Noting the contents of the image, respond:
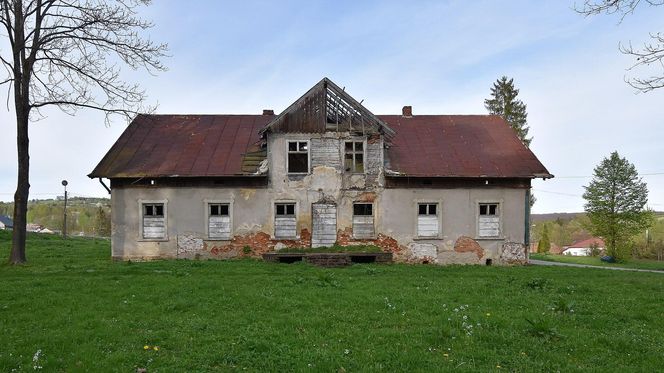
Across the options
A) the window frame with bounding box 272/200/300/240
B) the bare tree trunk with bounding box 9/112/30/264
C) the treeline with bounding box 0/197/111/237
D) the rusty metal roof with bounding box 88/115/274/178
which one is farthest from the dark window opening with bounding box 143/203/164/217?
the treeline with bounding box 0/197/111/237

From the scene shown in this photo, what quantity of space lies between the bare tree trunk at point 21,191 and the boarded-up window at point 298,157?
32.8ft

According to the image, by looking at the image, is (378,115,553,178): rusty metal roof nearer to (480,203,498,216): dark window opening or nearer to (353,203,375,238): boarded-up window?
(480,203,498,216): dark window opening

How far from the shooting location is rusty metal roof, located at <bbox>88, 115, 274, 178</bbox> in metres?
21.0

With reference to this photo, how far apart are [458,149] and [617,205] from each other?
78.0 ft

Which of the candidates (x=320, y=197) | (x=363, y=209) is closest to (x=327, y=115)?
(x=320, y=197)

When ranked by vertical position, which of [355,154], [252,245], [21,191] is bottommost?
[252,245]

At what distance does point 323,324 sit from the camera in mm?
8656

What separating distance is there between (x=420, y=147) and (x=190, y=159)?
10.7 meters

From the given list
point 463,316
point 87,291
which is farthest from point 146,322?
point 463,316

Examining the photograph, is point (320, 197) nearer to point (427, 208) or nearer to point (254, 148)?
point (254, 148)

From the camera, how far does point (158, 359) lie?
6.81m

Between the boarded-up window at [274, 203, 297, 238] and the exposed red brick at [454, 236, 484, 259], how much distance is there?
23.7 feet

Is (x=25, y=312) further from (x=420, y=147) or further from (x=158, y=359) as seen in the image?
(x=420, y=147)

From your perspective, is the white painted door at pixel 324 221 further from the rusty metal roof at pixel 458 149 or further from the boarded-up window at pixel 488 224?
the boarded-up window at pixel 488 224
